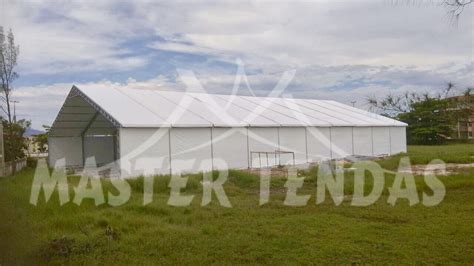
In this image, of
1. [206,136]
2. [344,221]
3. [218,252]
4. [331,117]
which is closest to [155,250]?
[218,252]

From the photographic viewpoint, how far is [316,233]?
6.33 m

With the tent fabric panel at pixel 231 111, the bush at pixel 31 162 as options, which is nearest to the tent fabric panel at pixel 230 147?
the tent fabric panel at pixel 231 111

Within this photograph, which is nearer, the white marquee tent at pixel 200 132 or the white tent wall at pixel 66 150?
the white marquee tent at pixel 200 132

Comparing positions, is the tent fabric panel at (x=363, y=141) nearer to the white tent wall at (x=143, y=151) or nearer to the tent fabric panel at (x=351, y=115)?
the tent fabric panel at (x=351, y=115)


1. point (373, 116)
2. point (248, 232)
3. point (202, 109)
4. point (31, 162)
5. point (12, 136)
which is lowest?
point (248, 232)

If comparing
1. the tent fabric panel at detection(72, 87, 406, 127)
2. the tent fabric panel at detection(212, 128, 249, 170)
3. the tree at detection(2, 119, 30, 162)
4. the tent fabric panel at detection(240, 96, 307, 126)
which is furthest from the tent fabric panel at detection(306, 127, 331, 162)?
the tree at detection(2, 119, 30, 162)

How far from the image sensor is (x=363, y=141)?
78.4ft

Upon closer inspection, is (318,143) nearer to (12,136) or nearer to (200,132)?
(200,132)

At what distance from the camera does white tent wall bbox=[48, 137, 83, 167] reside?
66.3 ft

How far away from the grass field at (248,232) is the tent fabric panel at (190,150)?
7.23m

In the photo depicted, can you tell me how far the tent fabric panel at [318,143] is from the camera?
68.8ft

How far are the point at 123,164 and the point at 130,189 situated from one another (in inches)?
162

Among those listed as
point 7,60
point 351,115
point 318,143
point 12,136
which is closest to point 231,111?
point 318,143

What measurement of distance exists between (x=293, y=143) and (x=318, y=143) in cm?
173
